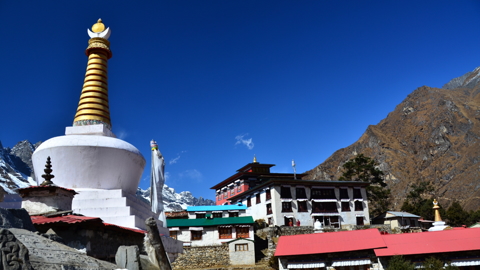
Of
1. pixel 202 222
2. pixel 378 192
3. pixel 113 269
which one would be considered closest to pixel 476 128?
pixel 378 192

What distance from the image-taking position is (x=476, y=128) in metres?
99.6

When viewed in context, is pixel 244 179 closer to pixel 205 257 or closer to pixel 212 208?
pixel 212 208

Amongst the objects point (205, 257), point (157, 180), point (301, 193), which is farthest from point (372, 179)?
point (157, 180)

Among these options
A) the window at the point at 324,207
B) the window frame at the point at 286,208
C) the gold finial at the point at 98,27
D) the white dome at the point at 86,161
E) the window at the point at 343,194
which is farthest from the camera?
the window at the point at 343,194

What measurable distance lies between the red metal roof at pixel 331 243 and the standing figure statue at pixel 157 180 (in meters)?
8.62

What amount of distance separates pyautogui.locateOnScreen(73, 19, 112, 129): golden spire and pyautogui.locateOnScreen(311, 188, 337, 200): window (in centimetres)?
2881

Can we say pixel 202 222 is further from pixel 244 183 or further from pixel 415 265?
pixel 415 265

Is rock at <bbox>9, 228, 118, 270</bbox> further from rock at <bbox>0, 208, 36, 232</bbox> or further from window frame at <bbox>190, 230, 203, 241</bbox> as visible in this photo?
window frame at <bbox>190, 230, 203, 241</bbox>

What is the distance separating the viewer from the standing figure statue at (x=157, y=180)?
22873 millimetres

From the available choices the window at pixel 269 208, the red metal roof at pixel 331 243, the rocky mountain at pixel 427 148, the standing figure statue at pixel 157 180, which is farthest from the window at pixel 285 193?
the rocky mountain at pixel 427 148

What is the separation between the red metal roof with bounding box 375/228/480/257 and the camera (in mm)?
22906

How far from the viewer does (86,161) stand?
19.2m

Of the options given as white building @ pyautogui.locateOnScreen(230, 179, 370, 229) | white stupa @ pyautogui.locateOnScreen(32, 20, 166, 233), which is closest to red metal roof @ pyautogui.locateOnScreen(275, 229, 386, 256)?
white stupa @ pyautogui.locateOnScreen(32, 20, 166, 233)

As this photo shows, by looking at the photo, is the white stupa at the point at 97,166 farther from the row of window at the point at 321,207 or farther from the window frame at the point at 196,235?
the row of window at the point at 321,207
